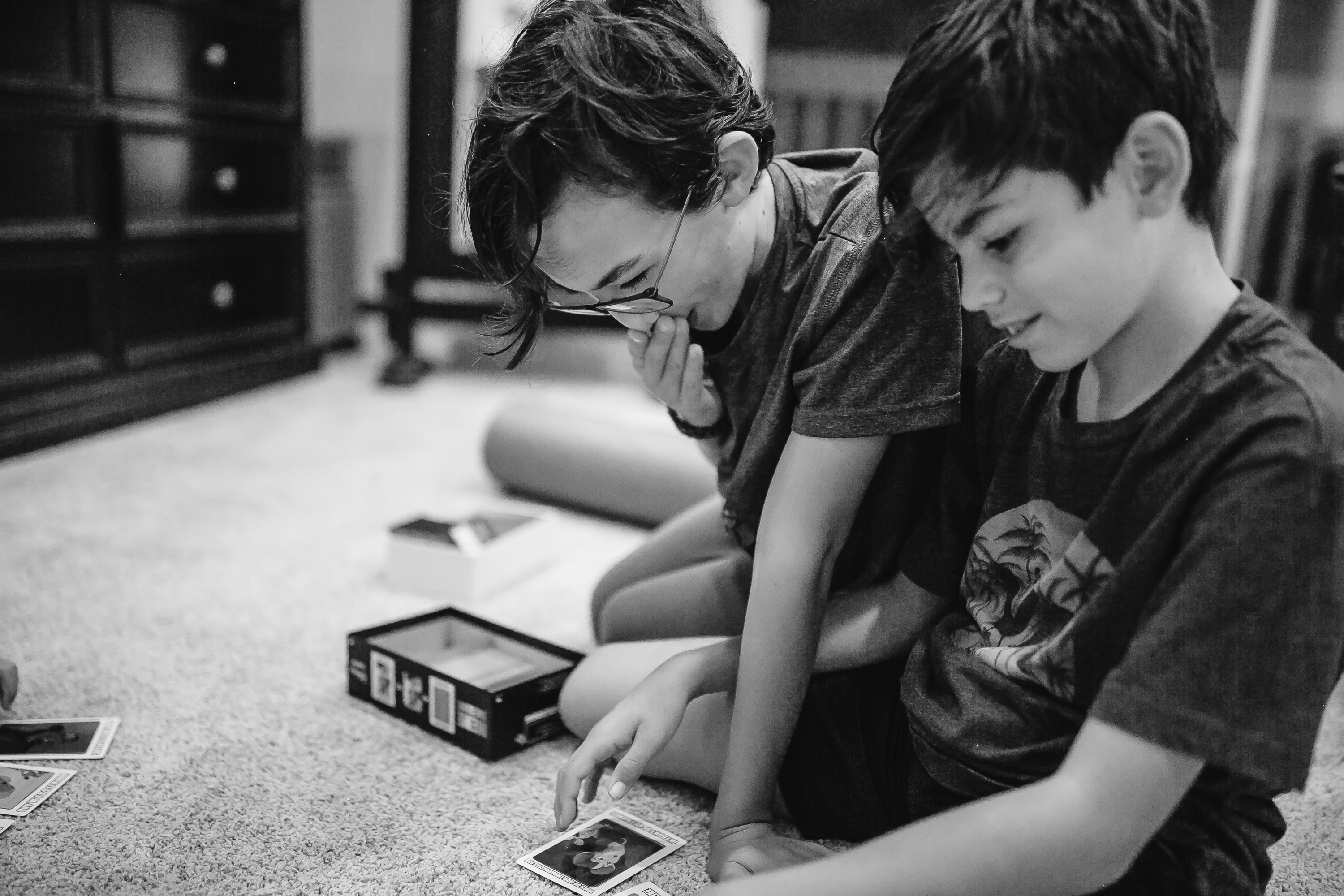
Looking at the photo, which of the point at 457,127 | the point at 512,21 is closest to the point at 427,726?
the point at 512,21

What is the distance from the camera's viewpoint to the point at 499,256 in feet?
2.89

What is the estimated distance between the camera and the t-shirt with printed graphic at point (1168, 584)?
22.8 inches

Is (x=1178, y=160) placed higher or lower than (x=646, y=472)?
higher

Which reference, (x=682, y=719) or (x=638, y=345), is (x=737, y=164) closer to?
(x=638, y=345)

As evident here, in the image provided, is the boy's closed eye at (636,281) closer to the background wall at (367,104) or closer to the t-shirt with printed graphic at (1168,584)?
the t-shirt with printed graphic at (1168,584)

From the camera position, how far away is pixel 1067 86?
2.00ft

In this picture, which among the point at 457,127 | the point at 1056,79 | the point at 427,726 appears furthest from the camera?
the point at 457,127

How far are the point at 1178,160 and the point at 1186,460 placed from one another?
164 millimetres

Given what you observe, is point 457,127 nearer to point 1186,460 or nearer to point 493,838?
point 493,838

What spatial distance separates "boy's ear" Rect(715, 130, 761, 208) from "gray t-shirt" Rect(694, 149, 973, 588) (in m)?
0.06

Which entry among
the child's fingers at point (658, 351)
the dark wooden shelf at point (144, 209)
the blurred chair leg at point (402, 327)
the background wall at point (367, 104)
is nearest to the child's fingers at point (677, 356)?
the child's fingers at point (658, 351)

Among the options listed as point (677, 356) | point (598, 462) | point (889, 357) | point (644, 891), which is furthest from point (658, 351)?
point (598, 462)

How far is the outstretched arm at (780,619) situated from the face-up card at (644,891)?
0.04m

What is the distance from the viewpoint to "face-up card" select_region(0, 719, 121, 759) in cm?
104
